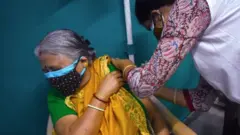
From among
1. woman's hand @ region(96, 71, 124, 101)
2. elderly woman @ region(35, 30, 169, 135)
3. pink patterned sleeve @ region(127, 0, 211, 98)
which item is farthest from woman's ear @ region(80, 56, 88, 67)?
pink patterned sleeve @ region(127, 0, 211, 98)

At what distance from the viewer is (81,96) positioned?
48.9 inches

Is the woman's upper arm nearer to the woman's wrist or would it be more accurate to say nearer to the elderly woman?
the elderly woman

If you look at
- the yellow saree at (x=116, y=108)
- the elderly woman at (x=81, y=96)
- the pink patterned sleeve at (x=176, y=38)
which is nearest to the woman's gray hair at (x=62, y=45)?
the elderly woman at (x=81, y=96)

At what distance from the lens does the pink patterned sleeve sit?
0.84 m

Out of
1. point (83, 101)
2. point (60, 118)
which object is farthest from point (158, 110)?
point (60, 118)

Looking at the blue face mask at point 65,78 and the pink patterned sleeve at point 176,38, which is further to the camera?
the blue face mask at point 65,78

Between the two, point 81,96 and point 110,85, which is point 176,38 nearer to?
point 110,85

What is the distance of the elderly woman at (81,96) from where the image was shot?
1129mm

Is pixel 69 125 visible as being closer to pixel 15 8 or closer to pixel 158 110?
pixel 158 110

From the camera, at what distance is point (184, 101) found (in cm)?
136

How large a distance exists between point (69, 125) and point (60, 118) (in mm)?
60

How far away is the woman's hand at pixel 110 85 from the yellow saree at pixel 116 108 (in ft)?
0.14

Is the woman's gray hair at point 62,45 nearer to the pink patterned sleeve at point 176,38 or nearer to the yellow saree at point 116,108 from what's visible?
the yellow saree at point 116,108

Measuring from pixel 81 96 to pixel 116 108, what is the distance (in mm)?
194
